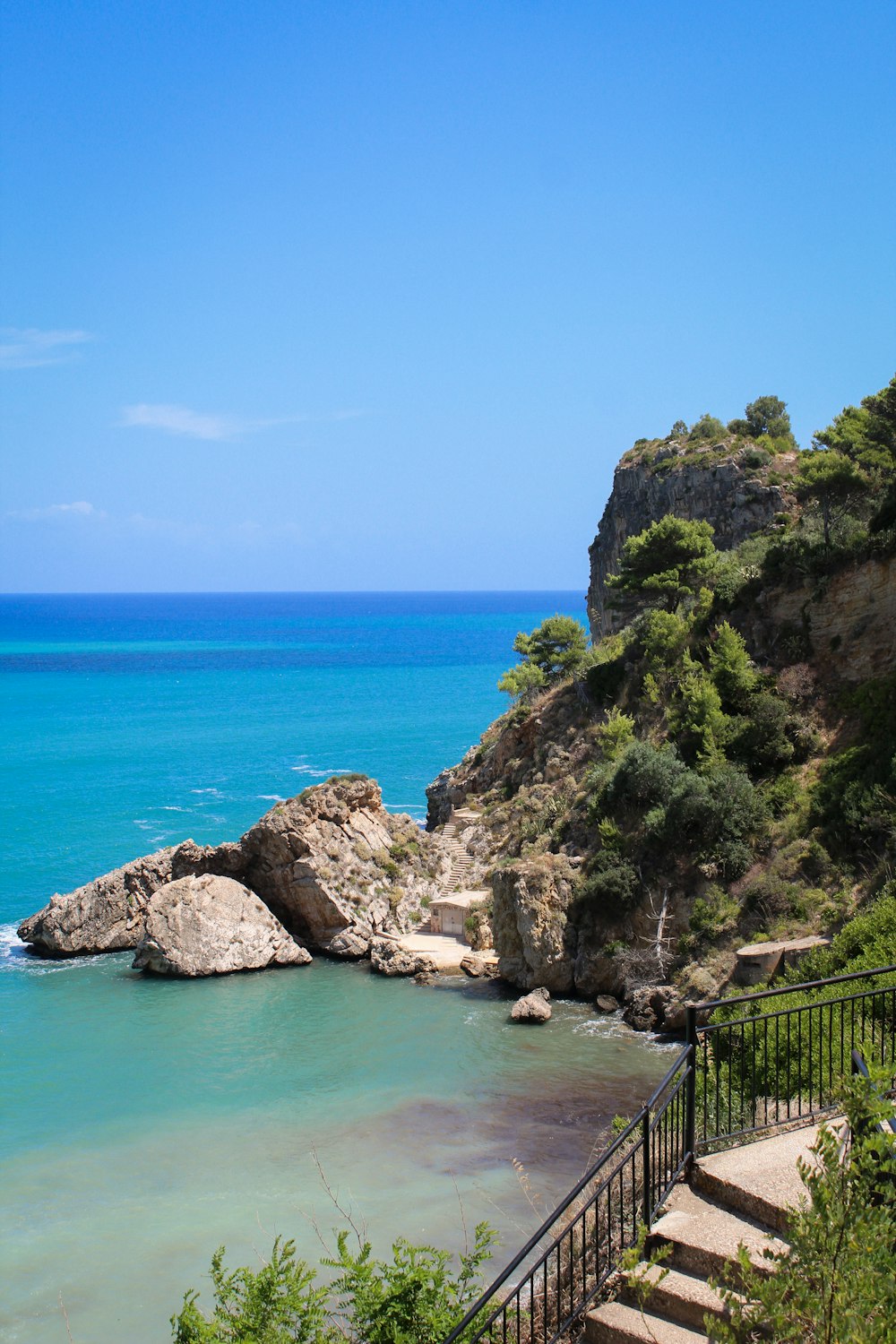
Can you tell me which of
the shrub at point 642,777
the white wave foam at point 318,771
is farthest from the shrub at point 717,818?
the white wave foam at point 318,771

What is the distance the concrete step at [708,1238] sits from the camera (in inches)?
316

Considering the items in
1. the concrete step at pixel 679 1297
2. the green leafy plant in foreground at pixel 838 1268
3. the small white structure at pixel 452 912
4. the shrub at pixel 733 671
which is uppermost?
the shrub at pixel 733 671

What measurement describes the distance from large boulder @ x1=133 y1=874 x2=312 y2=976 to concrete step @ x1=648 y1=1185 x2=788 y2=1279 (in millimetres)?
30445

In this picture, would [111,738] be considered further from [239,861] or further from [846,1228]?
[846,1228]

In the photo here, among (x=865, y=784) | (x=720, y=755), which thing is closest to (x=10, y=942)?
(x=720, y=755)

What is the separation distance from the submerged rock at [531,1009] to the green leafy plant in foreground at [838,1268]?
24.9 meters

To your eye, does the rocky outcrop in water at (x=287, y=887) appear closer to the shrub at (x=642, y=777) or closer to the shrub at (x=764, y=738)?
the shrub at (x=642, y=777)

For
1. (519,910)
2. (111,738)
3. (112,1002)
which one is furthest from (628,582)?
(111,738)

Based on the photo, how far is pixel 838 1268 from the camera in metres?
5.75

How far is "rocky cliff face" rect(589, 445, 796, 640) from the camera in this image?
51.9 metres

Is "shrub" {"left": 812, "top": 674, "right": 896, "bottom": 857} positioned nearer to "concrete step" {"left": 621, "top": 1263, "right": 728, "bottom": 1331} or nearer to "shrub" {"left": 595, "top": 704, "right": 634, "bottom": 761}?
"shrub" {"left": 595, "top": 704, "right": 634, "bottom": 761}

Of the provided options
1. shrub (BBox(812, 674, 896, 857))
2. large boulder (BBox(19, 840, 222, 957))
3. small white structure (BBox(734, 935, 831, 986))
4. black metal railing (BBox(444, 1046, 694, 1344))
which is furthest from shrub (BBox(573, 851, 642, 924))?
black metal railing (BBox(444, 1046, 694, 1344))

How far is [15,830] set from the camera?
198 feet

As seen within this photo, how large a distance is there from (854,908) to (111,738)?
7627 centimetres
